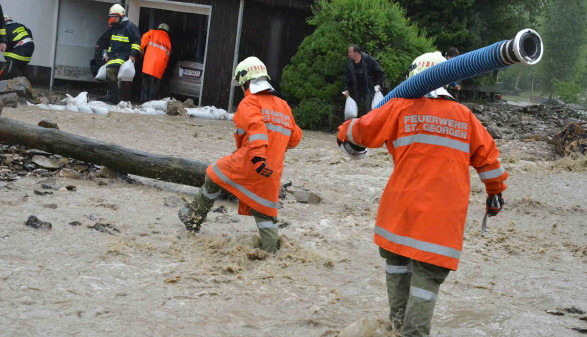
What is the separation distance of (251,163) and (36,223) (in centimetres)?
201

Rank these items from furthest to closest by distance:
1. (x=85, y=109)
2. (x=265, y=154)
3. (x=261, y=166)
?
(x=85, y=109)
(x=265, y=154)
(x=261, y=166)

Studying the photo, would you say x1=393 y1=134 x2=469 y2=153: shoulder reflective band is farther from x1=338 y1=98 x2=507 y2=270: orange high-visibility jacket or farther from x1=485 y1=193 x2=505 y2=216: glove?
x1=485 y1=193 x2=505 y2=216: glove

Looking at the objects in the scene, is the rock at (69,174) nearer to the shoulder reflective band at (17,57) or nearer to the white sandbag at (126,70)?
the white sandbag at (126,70)

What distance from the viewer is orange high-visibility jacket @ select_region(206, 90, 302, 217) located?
5738 millimetres

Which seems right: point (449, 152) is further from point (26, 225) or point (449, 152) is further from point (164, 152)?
point (164, 152)

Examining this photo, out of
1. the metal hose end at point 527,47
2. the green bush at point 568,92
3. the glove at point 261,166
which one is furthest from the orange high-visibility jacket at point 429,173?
the green bush at point 568,92

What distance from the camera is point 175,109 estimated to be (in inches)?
557

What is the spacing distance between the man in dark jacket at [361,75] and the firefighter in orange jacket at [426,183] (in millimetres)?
8891

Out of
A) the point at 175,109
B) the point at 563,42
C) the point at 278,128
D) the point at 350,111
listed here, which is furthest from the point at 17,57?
the point at 563,42

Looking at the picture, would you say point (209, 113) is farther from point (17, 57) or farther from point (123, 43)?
point (17, 57)

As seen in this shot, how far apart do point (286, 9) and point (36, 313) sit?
13013 mm

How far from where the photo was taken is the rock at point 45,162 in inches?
315

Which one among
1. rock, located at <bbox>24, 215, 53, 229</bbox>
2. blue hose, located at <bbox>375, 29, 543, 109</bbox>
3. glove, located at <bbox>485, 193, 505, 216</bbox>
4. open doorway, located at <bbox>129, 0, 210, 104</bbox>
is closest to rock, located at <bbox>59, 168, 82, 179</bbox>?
rock, located at <bbox>24, 215, 53, 229</bbox>

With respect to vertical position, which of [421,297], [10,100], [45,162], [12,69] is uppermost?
[12,69]
